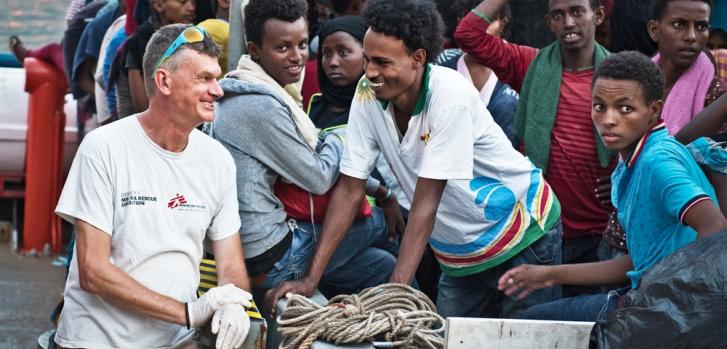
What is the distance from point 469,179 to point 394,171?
39cm

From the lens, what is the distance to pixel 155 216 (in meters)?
4.00

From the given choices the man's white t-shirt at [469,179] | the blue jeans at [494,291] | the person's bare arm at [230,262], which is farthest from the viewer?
the blue jeans at [494,291]

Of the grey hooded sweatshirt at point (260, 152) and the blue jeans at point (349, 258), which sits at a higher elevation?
the grey hooded sweatshirt at point (260, 152)

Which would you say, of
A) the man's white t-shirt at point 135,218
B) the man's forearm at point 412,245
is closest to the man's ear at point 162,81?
the man's white t-shirt at point 135,218

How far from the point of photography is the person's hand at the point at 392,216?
502 centimetres

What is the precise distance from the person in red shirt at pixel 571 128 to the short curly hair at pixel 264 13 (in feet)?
3.88

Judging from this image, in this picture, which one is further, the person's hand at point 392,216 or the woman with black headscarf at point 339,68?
the woman with black headscarf at point 339,68

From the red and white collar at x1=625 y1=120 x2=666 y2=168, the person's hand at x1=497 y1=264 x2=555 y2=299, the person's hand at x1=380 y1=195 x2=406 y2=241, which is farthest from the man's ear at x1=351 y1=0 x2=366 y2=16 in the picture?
the red and white collar at x1=625 y1=120 x2=666 y2=168

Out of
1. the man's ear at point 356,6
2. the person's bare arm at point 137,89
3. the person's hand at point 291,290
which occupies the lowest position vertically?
the person's hand at point 291,290

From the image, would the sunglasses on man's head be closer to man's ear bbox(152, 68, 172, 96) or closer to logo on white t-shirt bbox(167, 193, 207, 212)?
man's ear bbox(152, 68, 172, 96)

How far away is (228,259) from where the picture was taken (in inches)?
168

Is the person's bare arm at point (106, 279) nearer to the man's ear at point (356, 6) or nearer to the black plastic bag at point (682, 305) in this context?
the black plastic bag at point (682, 305)

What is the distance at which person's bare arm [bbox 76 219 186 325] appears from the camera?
3.87m

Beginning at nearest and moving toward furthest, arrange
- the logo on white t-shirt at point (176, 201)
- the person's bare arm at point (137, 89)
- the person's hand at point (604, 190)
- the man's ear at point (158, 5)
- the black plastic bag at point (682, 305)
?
1. the black plastic bag at point (682, 305)
2. the logo on white t-shirt at point (176, 201)
3. the person's hand at point (604, 190)
4. the person's bare arm at point (137, 89)
5. the man's ear at point (158, 5)
